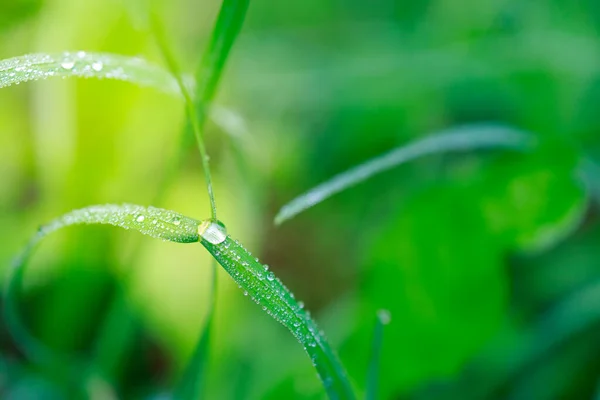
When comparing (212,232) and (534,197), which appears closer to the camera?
(212,232)

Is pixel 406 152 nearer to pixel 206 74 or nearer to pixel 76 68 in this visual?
→ pixel 206 74

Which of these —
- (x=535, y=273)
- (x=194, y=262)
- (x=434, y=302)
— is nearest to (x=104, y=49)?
(x=194, y=262)

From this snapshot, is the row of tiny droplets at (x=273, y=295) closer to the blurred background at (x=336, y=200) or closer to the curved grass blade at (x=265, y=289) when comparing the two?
the curved grass blade at (x=265, y=289)

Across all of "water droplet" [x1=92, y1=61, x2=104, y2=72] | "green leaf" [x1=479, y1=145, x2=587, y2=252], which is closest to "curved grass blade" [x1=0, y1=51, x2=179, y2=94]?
"water droplet" [x1=92, y1=61, x2=104, y2=72]

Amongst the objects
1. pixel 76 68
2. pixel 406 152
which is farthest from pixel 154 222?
pixel 406 152

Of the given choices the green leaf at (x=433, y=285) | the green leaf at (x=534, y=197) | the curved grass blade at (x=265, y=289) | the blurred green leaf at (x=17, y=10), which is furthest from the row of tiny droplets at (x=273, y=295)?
the blurred green leaf at (x=17, y=10)

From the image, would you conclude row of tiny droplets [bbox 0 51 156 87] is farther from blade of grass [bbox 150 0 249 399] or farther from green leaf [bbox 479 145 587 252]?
green leaf [bbox 479 145 587 252]

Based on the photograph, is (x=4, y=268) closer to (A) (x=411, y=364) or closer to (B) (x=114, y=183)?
(B) (x=114, y=183)
